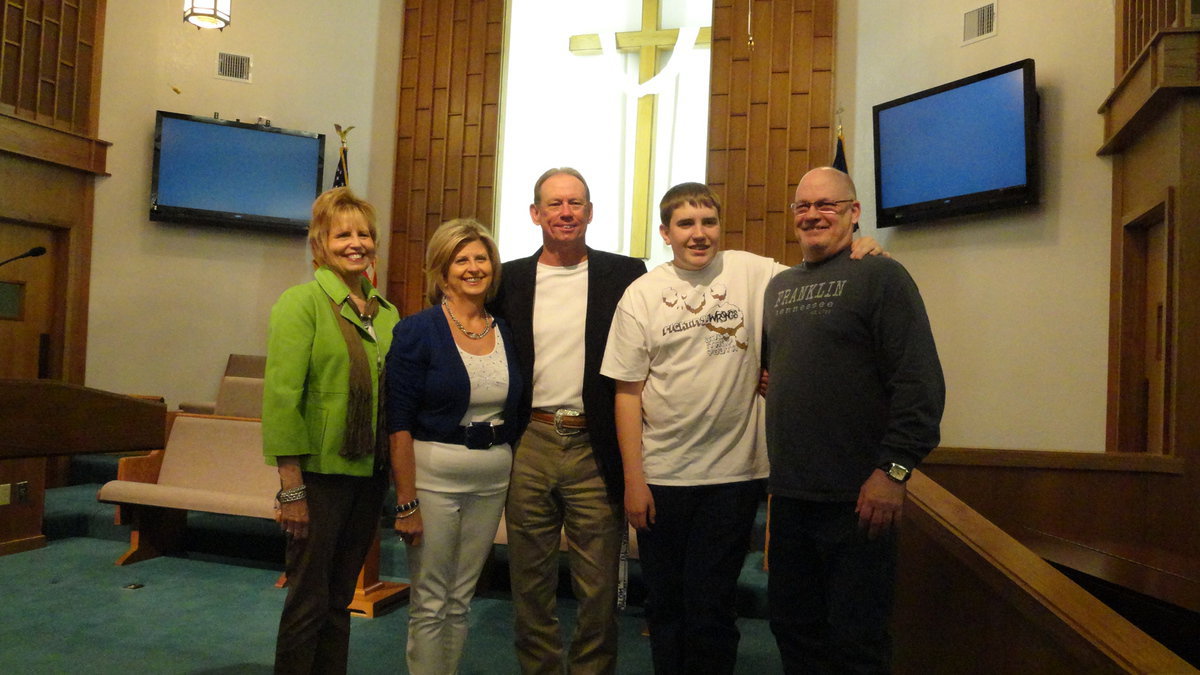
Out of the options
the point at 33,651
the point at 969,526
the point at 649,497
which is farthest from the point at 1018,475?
the point at 33,651

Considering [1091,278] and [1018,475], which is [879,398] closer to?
[1018,475]

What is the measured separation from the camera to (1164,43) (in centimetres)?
332

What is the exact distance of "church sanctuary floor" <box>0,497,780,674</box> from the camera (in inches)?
107

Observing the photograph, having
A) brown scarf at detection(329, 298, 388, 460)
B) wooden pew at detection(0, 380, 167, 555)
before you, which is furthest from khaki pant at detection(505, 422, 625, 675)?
wooden pew at detection(0, 380, 167, 555)

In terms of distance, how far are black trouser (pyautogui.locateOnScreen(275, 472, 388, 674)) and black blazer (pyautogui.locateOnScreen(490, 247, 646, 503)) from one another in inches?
19.0

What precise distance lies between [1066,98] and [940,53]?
892 mm

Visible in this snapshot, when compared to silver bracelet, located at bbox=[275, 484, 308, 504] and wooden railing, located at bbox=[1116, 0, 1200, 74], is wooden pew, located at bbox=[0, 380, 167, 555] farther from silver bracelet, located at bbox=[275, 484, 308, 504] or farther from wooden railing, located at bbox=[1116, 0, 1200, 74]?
wooden railing, located at bbox=[1116, 0, 1200, 74]

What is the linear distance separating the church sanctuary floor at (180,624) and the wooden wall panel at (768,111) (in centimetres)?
313

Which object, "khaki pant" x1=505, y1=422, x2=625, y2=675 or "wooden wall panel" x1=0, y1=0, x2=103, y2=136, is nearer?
"khaki pant" x1=505, y1=422, x2=625, y2=675

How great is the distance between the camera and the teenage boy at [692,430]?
74.9 inches

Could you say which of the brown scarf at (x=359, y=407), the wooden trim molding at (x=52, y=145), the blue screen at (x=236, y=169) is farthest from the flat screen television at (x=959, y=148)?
the wooden trim molding at (x=52, y=145)

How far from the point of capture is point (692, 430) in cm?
192

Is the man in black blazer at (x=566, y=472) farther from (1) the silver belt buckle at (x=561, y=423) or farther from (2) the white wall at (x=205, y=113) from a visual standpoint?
(2) the white wall at (x=205, y=113)

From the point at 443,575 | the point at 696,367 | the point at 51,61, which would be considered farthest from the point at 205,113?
the point at 696,367
